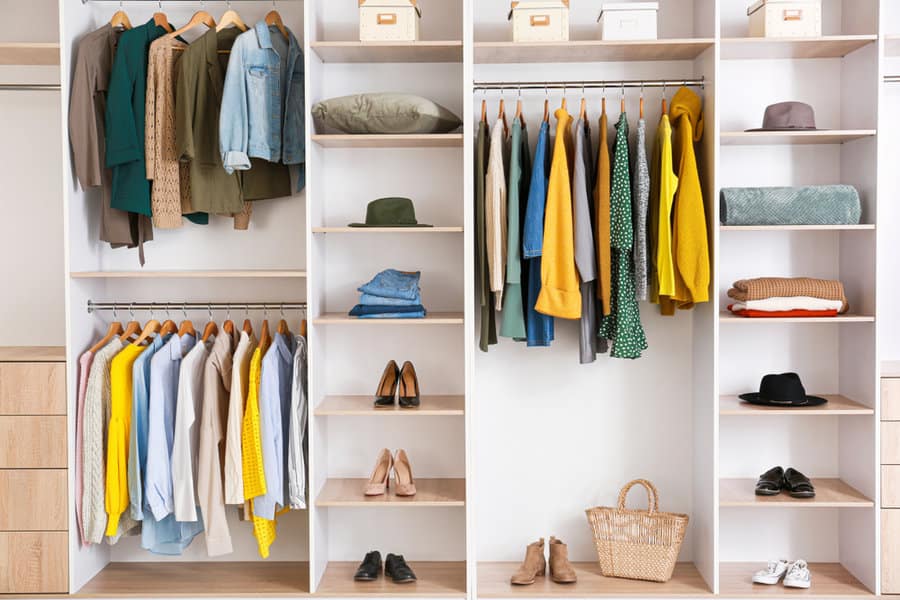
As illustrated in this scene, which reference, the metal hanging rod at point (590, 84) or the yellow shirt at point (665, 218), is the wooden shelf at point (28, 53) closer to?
the metal hanging rod at point (590, 84)

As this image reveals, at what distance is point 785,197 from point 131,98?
2.54 m

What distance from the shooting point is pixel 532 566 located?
3.37 meters

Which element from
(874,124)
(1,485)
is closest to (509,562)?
(1,485)

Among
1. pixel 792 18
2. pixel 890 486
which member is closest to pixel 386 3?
pixel 792 18

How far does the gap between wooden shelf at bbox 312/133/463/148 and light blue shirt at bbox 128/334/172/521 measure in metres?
1.10

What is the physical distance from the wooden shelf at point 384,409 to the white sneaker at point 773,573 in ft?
4.41

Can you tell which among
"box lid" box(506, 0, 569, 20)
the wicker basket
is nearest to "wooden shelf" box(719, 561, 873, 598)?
the wicker basket

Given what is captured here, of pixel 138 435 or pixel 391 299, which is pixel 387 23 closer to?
pixel 391 299

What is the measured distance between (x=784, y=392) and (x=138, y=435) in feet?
8.20

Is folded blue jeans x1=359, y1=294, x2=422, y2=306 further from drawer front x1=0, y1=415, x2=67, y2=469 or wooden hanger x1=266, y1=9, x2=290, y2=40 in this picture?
drawer front x1=0, y1=415, x2=67, y2=469

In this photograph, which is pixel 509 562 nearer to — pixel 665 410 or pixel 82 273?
pixel 665 410

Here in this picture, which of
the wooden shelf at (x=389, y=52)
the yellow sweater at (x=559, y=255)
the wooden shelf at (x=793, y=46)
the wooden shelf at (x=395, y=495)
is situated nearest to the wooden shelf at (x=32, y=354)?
the wooden shelf at (x=395, y=495)

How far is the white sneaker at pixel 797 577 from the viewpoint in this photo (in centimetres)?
324

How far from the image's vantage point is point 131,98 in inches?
128
